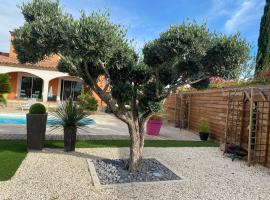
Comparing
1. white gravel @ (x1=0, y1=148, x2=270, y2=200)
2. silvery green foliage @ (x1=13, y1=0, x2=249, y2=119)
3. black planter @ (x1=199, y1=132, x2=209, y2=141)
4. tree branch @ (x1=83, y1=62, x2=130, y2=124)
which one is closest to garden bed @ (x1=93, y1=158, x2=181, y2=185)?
white gravel @ (x1=0, y1=148, x2=270, y2=200)

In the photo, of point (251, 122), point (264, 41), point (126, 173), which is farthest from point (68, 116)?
point (264, 41)

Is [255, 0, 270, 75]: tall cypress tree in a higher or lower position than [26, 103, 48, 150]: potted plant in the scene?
higher

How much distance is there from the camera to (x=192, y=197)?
5254mm

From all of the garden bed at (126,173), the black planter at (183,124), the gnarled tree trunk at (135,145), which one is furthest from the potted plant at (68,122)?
the black planter at (183,124)

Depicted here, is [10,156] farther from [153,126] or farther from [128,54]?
[153,126]

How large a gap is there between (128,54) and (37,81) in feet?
70.1

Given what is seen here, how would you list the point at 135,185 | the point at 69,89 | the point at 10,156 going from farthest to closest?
the point at 69,89 → the point at 10,156 → the point at 135,185

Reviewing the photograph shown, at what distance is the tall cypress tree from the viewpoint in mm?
14712

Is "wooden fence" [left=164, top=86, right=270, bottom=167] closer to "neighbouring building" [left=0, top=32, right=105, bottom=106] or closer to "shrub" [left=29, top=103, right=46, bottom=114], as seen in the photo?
"shrub" [left=29, top=103, right=46, bottom=114]

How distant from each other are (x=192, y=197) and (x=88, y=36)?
141 inches

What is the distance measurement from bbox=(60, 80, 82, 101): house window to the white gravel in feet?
62.2

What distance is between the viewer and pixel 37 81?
25.5 metres

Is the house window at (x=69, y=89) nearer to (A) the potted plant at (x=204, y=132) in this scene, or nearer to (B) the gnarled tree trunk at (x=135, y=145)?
(A) the potted plant at (x=204, y=132)

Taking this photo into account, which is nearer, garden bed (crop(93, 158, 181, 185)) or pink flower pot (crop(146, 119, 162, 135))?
garden bed (crop(93, 158, 181, 185))
